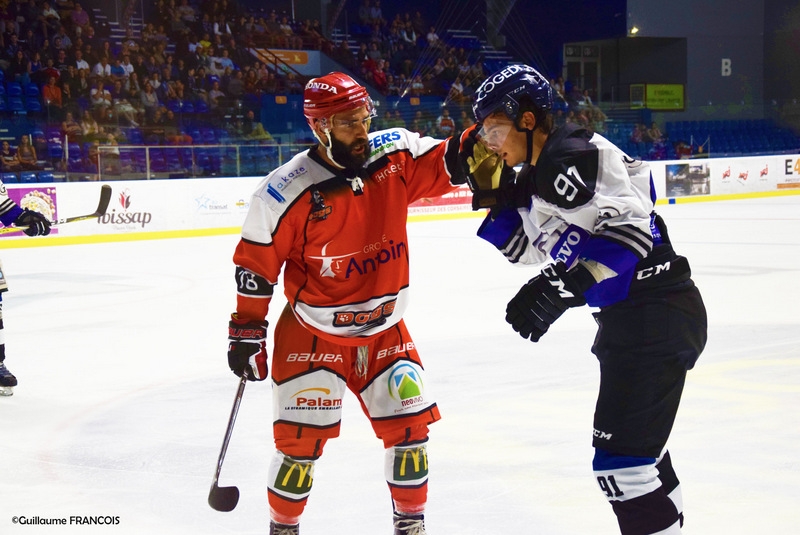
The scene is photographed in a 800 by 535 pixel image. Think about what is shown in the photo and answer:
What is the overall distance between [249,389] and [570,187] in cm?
321

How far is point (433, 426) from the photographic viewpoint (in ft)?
14.0

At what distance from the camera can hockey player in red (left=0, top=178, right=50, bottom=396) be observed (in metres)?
5.11

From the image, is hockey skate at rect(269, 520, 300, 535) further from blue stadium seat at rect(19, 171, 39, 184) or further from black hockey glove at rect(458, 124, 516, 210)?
blue stadium seat at rect(19, 171, 39, 184)

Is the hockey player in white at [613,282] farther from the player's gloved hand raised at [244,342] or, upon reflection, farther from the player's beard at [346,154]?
the player's gloved hand raised at [244,342]

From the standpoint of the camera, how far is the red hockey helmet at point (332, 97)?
272 centimetres

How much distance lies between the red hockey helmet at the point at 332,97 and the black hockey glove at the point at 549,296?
80 cm

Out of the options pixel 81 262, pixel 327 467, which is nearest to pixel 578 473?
pixel 327 467

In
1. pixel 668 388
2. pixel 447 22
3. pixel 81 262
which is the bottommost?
pixel 81 262

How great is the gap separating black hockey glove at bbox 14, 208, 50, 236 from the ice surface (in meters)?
0.80

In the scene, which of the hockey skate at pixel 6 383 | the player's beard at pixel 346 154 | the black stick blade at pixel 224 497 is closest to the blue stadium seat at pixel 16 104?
the hockey skate at pixel 6 383

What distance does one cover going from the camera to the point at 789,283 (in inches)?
319

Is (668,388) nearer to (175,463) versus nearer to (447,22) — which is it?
(175,463)

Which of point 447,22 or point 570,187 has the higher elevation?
point 447,22

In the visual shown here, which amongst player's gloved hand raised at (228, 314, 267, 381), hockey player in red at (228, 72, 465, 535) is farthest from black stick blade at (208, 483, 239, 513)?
player's gloved hand raised at (228, 314, 267, 381)
